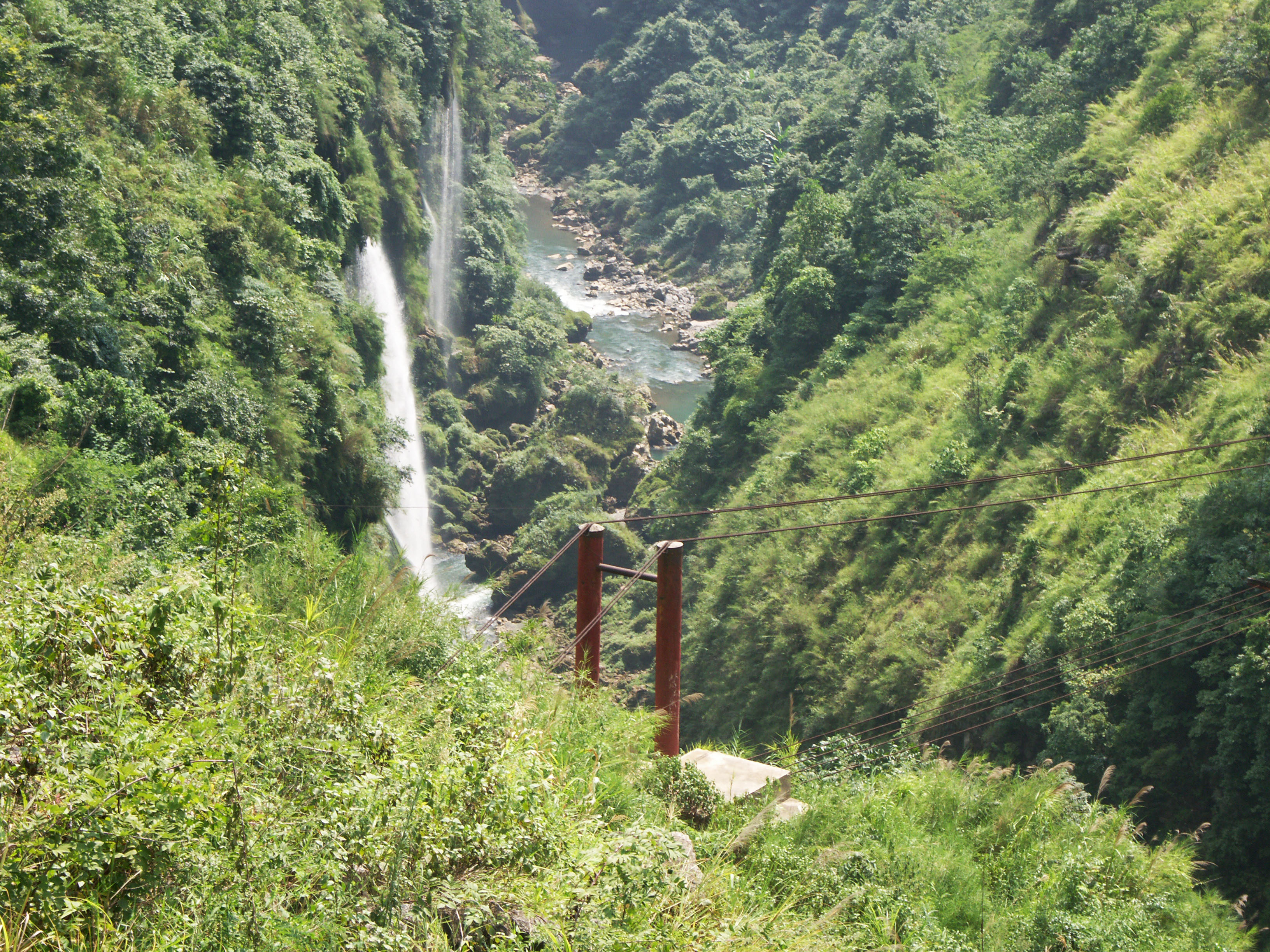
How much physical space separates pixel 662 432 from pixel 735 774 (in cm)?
4590

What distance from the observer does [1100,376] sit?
68.3ft

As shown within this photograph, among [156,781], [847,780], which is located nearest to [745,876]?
[847,780]

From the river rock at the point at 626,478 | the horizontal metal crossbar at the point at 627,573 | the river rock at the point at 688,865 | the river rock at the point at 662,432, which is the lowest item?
the river rock at the point at 626,478

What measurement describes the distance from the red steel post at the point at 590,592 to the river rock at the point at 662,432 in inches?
1739

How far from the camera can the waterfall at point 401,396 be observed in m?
38.1

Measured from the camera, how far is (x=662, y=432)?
176ft

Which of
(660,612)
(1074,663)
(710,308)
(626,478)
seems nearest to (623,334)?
(710,308)

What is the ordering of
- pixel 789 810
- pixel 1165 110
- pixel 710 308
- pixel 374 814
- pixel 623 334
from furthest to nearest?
pixel 710 308 → pixel 623 334 → pixel 1165 110 → pixel 789 810 → pixel 374 814

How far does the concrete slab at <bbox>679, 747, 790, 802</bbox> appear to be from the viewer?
7.76m

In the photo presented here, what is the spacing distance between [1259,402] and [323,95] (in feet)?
87.6

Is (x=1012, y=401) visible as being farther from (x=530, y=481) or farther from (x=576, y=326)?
(x=576, y=326)

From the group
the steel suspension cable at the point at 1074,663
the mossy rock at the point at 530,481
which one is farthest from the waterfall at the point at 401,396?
the steel suspension cable at the point at 1074,663

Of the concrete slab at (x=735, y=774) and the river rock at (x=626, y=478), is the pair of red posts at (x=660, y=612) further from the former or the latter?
the river rock at (x=626, y=478)

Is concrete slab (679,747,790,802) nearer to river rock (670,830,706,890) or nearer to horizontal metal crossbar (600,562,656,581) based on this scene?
river rock (670,830,706,890)
